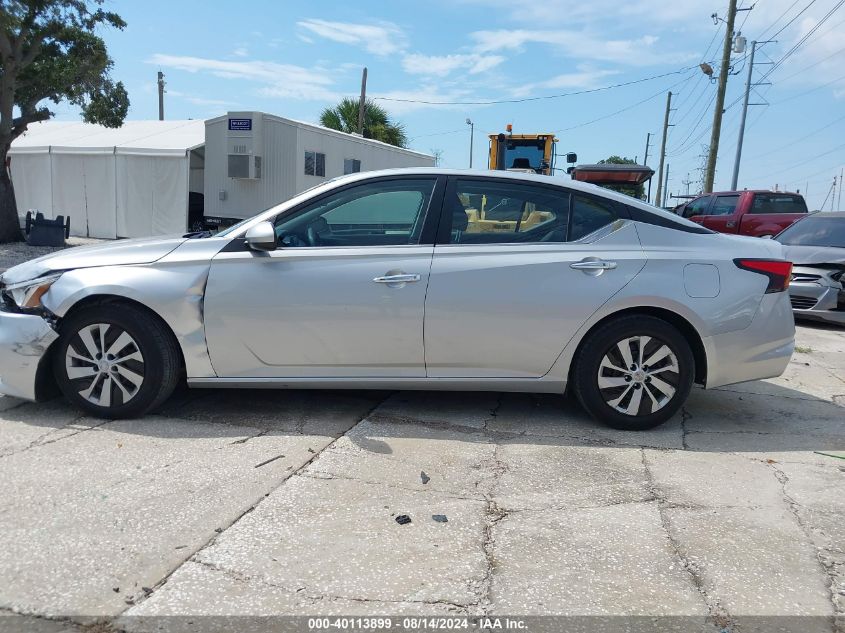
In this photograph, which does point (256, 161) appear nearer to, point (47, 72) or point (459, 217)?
point (47, 72)

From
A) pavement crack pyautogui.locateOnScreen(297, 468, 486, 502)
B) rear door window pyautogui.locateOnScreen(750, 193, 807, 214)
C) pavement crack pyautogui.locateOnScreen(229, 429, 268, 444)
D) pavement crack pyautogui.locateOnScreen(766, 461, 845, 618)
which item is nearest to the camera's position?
pavement crack pyautogui.locateOnScreen(766, 461, 845, 618)

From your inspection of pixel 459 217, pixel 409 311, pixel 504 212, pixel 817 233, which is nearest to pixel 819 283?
pixel 817 233

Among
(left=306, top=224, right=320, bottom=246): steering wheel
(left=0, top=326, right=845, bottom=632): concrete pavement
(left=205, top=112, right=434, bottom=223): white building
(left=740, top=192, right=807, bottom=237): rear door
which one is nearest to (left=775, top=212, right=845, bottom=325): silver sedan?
(left=740, top=192, right=807, bottom=237): rear door

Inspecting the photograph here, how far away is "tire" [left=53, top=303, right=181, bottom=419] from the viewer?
4031 mm

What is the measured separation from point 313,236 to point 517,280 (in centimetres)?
131

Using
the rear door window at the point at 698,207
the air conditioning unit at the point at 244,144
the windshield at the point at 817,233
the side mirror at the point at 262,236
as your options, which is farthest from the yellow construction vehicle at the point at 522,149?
the side mirror at the point at 262,236

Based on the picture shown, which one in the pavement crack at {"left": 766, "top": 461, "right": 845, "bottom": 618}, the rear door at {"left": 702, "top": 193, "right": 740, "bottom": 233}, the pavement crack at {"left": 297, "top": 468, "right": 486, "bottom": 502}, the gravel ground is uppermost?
the rear door at {"left": 702, "top": 193, "right": 740, "bottom": 233}

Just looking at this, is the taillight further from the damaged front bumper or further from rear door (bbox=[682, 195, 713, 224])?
rear door (bbox=[682, 195, 713, 224])

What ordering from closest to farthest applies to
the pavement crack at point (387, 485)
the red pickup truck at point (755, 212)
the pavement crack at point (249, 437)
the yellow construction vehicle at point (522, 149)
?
the pavement crack at point (387, 485) → the pavement crack at point (249, 437) → the red pickup truck at point (755, 212) → the yellow construction vehicle at point (522, 149)

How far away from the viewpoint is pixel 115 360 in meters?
4.07

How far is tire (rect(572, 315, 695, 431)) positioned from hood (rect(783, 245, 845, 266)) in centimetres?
552

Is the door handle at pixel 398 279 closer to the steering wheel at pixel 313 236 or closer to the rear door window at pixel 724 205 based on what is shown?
the steering wheel at pixel 313 236

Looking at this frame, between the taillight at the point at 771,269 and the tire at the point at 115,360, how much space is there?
3.58 m

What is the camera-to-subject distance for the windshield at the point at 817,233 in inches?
370
